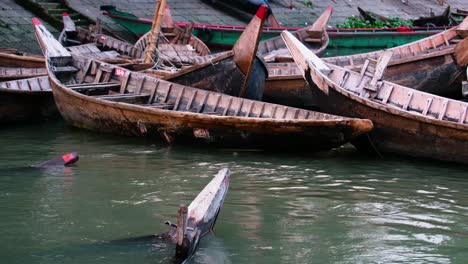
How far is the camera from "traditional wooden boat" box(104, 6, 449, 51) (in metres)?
23.1

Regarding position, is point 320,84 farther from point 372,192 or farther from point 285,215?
point 285,215

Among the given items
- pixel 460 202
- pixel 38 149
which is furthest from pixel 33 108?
pixel 460 202

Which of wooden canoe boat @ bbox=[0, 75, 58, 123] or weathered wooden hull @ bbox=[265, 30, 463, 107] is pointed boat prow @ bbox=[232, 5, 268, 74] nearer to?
weathered wooden hull @ bbox=[265, 30, 463, 107]

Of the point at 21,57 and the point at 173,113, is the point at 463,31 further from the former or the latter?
the point at 21,57

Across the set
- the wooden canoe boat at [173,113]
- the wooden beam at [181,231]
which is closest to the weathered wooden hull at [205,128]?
the wooden canoe boat at [173,113]

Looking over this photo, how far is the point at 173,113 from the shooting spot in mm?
12820

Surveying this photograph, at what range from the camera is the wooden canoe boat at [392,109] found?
12055 millimetres

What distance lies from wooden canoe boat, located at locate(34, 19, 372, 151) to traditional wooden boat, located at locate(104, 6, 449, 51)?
708 centimetres

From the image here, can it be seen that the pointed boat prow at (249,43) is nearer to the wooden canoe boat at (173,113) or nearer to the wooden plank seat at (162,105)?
the wooden canoe boat at (173,113)

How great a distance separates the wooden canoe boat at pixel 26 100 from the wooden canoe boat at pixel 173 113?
0.38 meters

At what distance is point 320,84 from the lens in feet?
44.1

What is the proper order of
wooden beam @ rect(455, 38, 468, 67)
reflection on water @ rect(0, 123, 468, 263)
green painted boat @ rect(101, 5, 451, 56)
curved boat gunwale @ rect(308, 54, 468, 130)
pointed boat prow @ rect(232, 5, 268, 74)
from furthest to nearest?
1. green painted boat @ rect(101, 5, 451, 56)
2. wooden beam @ rect(455, 38, 468, 67)
3. pointed boat prow @ rect(232, 5, 268, 74)
4. curved boat gunwale @ rect(308, 54, 468, 130)
5. reflection on water @ rect(0, 123, 468, 263)

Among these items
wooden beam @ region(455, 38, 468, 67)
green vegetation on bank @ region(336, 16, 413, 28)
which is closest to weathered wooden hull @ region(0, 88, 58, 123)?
wooden beam @ region(455, 38, 468, 67)

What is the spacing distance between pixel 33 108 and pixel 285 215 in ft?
22.7
